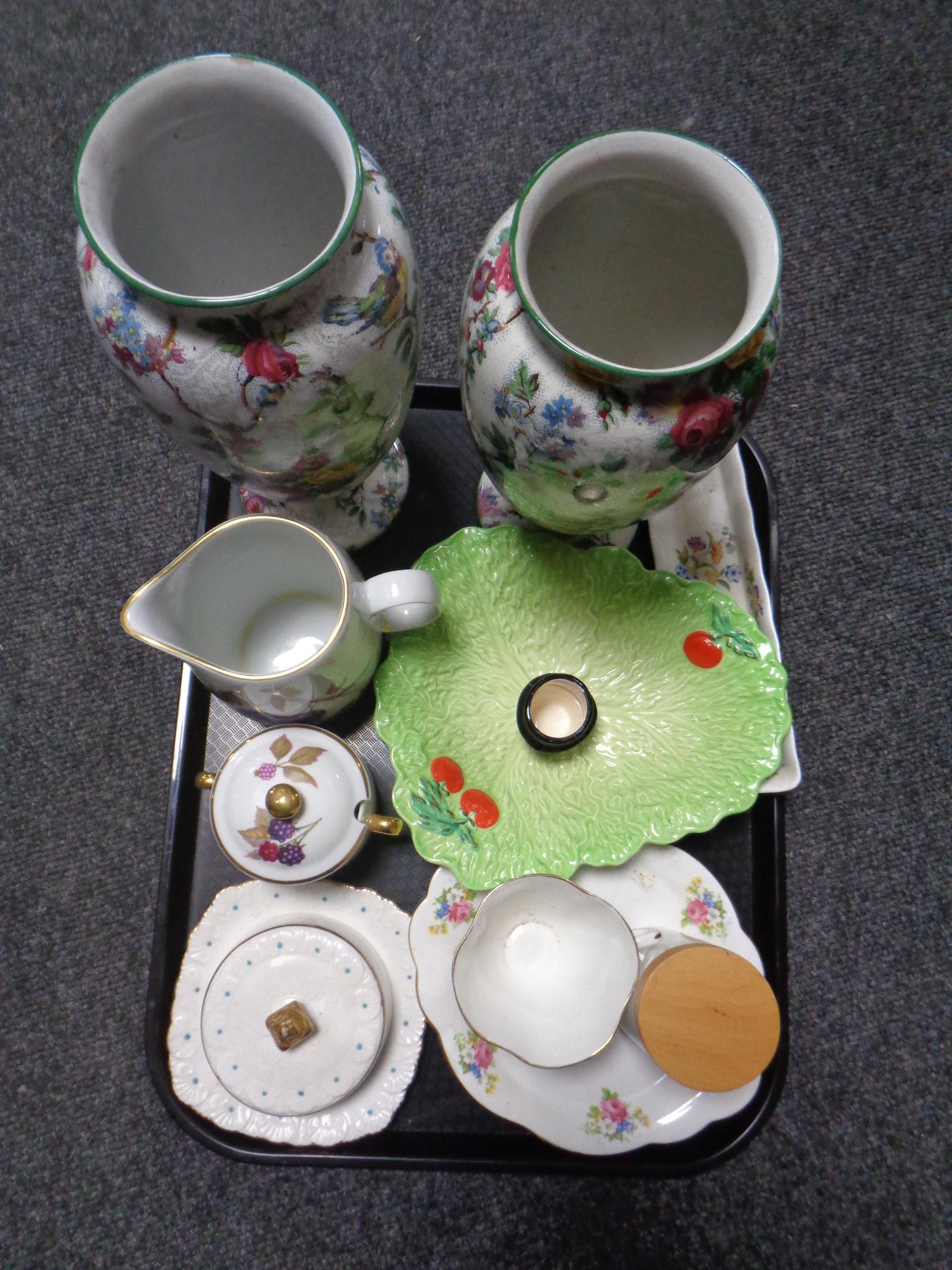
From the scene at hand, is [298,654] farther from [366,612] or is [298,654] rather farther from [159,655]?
[159,655]

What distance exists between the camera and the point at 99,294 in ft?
1.29

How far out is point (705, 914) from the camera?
0.56 meters

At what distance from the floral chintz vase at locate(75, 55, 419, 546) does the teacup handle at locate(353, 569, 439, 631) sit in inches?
2.8

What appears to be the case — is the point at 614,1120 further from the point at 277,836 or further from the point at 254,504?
the point at 254,504

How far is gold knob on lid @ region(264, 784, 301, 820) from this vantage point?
52cm

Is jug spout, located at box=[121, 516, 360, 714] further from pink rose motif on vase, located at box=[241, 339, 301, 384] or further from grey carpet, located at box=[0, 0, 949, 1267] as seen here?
grey carpet, located at box=[0, 0, 949, 1267]

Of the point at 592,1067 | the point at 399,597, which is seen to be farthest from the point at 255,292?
the point at 592,1067

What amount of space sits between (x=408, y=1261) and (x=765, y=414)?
106 cm

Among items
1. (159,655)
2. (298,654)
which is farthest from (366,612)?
(159,655)

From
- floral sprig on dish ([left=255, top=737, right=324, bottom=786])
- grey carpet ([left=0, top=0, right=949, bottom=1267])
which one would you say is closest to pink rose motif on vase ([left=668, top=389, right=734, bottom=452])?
floral sprig on dish ([left=255, top=737, right=324, bottom=786])

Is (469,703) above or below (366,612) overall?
below

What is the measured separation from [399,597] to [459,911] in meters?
0.22

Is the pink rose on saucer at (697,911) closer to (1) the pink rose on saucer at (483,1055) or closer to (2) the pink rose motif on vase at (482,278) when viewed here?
(1) the pink rose on saucer at (483,1055)

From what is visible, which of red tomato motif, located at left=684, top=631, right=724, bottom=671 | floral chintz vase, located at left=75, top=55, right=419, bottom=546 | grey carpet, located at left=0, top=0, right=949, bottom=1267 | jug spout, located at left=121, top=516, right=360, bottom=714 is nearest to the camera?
floral chintz vase, located at left=75, top=55, right=419, bottom=546
